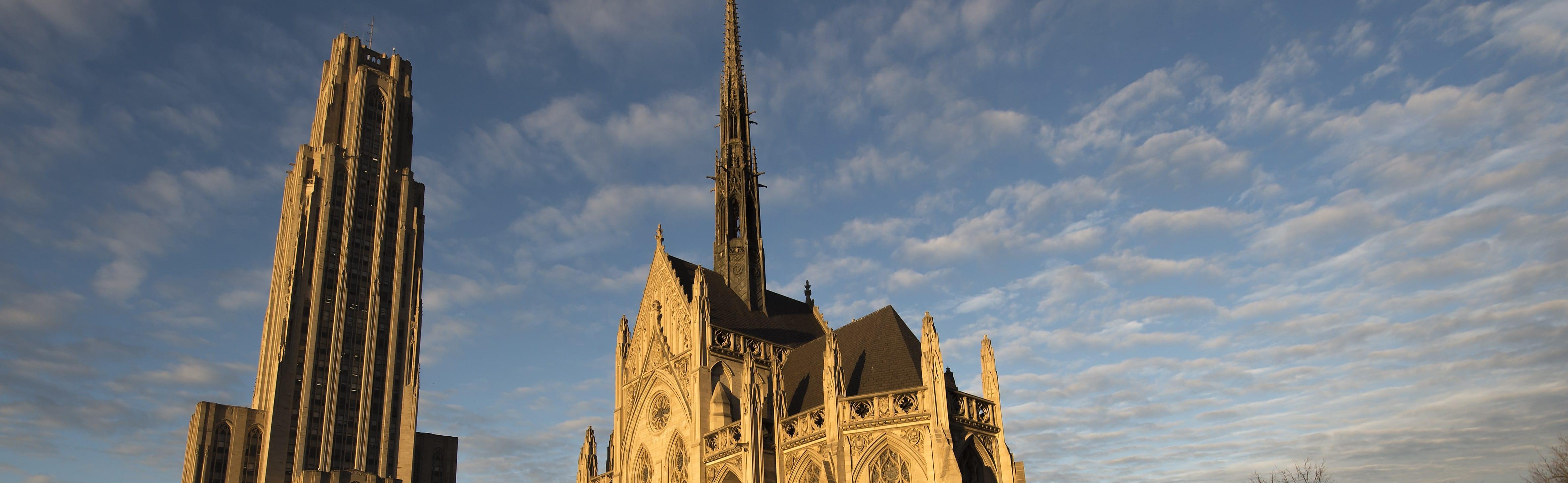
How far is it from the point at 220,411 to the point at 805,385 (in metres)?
51.6

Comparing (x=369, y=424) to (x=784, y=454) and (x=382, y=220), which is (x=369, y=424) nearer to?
(x=382, y=220)

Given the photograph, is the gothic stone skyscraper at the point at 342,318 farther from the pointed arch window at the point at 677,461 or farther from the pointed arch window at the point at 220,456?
the pointed arch window at the point at 677,461

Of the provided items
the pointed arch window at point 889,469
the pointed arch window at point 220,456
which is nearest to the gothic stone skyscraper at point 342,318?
the pointed arch window at point 220,456

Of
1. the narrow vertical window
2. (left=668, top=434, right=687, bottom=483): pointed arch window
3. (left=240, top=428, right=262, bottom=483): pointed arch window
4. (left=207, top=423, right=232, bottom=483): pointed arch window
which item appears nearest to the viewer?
(left=668, top=434, right=687, bottom=483): pointed arch window

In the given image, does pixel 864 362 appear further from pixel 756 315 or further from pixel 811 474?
pixel 756 315

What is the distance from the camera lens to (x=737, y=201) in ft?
177

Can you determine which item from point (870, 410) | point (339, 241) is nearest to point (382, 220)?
point (339, 241)

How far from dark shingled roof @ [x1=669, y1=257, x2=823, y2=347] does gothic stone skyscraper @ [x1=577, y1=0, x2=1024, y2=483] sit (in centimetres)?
10

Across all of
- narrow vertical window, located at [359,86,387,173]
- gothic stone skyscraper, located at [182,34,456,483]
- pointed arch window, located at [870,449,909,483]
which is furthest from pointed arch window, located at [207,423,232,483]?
pointed arch window, located at [870,449,909,483]

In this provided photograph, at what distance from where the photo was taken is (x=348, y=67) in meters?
89.6

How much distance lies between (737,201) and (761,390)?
16.0 m

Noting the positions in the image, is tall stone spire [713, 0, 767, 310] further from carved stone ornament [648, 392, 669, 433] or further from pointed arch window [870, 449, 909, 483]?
pointed arch window [870, 449, 909, 483]

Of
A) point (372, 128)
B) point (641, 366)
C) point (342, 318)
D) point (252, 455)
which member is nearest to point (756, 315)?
point (641, 366)

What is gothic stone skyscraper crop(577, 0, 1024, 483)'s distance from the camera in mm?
36469
